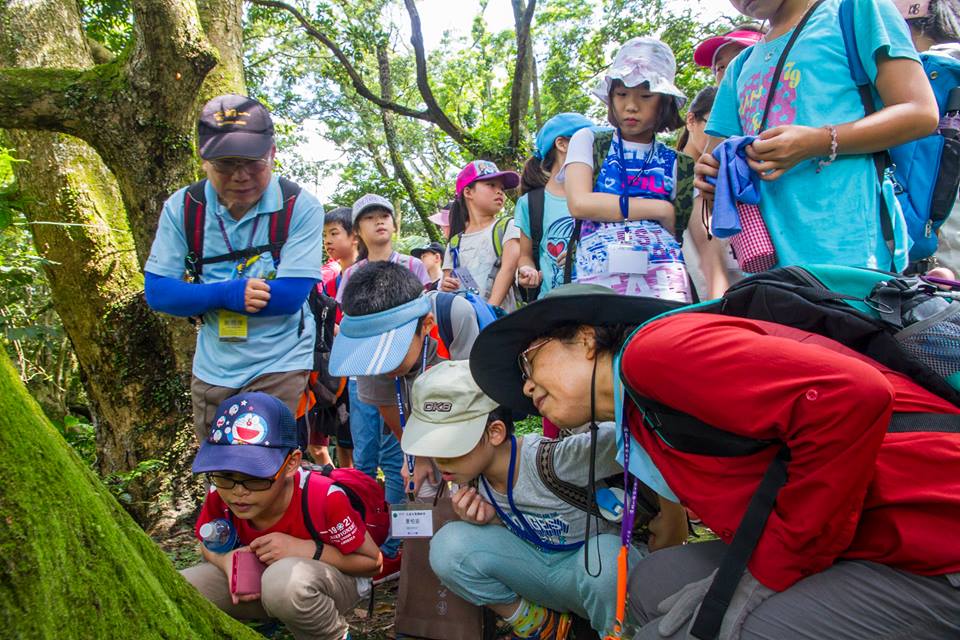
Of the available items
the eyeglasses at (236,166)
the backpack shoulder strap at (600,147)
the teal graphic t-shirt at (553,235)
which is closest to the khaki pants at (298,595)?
the teal graphic t-shirt at (553,235)

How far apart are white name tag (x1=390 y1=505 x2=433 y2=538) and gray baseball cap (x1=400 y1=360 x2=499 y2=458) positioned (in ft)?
1.14

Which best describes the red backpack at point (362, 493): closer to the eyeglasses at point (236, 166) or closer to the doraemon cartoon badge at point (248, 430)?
the doraemon cartoon badge at point (248, 430)

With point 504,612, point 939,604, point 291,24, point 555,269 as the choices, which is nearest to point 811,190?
point 939,604

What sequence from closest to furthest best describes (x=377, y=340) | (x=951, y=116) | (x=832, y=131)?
(x=832, y=131) < (x=951, y=116) < (x=377, y=340)

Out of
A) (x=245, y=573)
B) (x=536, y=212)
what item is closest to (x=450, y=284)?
(x=536, y=212)

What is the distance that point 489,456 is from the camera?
2453 millimetres

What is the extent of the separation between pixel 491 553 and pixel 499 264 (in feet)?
8.29

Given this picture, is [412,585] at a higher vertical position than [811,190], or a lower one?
lower

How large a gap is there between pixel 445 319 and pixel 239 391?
3.46ft

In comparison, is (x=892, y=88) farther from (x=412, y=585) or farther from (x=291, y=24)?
(x=291, y=24)

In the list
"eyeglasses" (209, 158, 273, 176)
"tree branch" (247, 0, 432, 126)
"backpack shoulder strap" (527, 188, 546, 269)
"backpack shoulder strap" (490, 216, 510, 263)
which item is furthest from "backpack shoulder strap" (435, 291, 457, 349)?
"tree branch" (247, 0, 432, 126)

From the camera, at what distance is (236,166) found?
2.96 meters

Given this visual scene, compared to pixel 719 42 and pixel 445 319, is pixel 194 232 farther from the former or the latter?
pixel 719 42

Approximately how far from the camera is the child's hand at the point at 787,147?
6.12 ft
